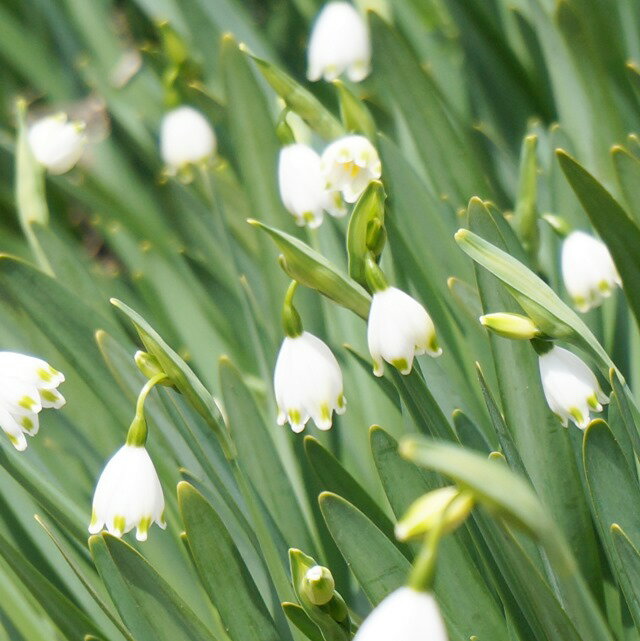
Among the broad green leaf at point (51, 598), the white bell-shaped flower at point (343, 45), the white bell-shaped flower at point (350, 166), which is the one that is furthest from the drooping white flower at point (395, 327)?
the white bell-shaped flower at point (343, 45)

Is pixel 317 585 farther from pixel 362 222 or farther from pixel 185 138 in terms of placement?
pixel 185 138

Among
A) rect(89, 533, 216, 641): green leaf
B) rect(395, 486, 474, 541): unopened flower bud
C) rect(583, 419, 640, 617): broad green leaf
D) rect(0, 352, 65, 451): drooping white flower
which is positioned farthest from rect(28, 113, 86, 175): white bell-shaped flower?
rect(395, 486, 474, 541): unopened flower bud

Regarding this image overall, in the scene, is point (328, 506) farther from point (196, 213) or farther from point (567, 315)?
point (196, 213)

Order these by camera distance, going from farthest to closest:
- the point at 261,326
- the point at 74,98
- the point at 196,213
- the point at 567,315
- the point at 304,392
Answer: the point at 74,98 → the point at 196,213 → the point at 261,326 → the point at 304,392 → the point at 567,315

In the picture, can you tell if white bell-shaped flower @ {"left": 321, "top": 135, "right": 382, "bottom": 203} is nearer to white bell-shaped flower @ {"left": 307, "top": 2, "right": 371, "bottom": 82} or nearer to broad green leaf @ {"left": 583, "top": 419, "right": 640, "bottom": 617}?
white bell-shaped flower @ {"left": 307, "top": 2, "right": 371, "bottom": 82}

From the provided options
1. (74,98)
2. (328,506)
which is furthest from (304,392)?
(74,98)

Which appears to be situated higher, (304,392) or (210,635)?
(304,392)

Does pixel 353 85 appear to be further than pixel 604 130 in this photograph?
Yes
